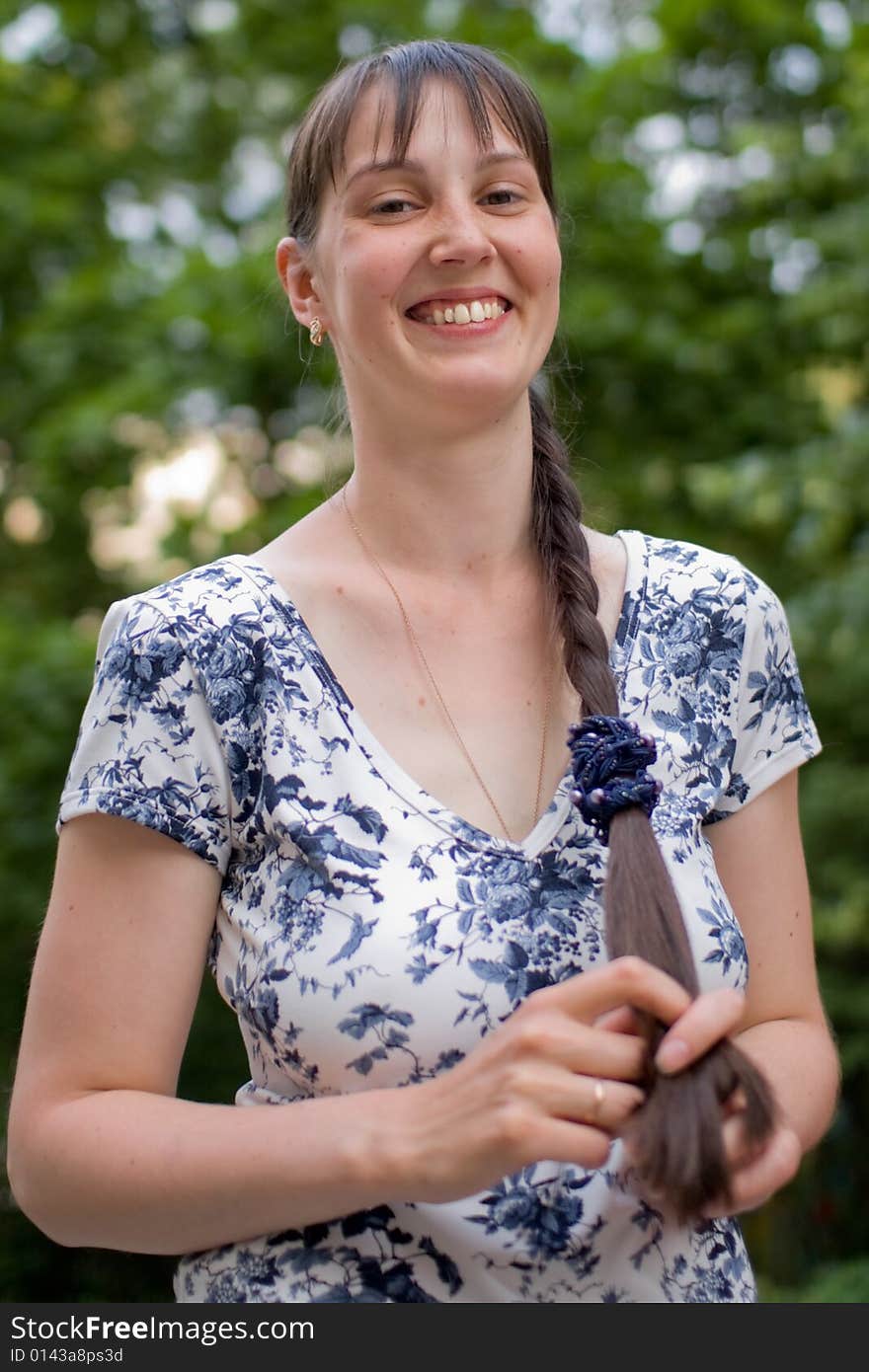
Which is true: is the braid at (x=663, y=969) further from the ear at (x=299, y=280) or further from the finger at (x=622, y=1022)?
the ear at (x=299, y=280)

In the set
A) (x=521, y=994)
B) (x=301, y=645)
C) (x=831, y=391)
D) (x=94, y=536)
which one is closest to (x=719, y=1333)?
(x=521, y=994)

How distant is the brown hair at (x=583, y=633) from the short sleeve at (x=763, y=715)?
23 cm

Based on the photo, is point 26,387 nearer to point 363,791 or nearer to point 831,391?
point 831,391

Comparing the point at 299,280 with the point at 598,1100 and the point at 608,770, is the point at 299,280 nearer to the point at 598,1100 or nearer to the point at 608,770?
the point at 608,770

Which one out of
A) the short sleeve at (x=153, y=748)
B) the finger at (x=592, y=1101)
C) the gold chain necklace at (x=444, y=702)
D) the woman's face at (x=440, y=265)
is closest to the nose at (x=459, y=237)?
the woman's face at (x=440, y=265)

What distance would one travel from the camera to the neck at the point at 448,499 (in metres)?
2.12

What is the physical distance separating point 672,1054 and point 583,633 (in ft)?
2.22

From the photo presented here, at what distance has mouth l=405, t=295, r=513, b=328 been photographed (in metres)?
2.00

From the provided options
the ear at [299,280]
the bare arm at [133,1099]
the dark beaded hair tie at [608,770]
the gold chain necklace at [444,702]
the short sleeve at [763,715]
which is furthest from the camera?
the ear at [299,280]

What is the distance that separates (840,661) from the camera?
5.20 m

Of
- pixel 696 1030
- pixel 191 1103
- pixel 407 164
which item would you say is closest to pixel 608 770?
pixel 696 1030

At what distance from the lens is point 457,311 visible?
2.00 meters

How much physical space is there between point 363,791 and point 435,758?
13 cm

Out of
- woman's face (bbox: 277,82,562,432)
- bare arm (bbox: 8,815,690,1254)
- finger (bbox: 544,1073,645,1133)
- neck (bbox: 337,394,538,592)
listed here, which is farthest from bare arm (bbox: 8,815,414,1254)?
woman's face (bbox: 277,82,562,432)
